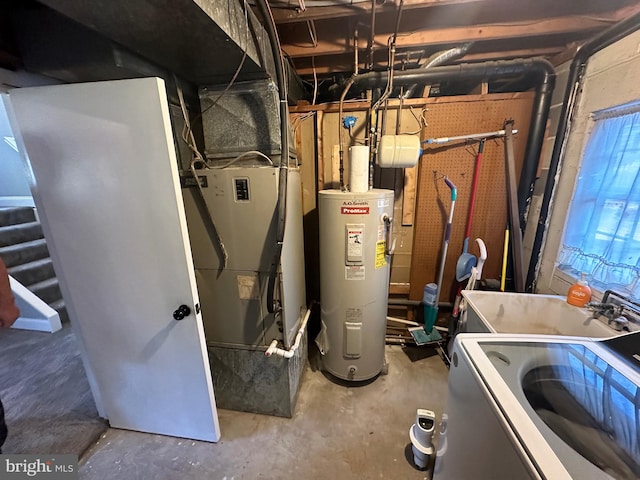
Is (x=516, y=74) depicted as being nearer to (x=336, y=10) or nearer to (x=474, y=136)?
(x=474, y=136)

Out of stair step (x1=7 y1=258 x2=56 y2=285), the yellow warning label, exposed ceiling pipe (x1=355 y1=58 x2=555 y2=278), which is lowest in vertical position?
stair step (x1=7 y1=258 x2=56 y2=285)

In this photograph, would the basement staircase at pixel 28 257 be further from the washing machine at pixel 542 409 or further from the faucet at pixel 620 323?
the faucet at pixel 620 323

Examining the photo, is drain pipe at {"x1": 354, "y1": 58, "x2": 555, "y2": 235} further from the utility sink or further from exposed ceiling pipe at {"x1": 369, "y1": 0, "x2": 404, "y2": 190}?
the utility sink

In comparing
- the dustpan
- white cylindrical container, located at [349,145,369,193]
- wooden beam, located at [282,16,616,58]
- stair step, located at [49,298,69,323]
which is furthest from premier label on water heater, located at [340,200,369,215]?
stair step, located at [49,298,69,323]

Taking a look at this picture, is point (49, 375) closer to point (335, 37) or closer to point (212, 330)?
point (212, 330)

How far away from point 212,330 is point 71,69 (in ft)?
5.07

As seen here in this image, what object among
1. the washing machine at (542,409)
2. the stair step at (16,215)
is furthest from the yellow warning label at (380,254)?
the stair step at (16,215)

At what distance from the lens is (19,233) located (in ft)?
10.5

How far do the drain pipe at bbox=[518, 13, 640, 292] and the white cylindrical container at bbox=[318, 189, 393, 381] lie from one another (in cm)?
120

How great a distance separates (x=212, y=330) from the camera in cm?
164

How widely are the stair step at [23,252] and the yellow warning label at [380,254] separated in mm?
3843

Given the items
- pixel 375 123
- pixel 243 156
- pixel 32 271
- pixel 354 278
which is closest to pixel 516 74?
pixel 375 123

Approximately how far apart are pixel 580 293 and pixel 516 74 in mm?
1570

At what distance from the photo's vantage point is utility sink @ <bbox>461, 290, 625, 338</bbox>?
1.45 meters
